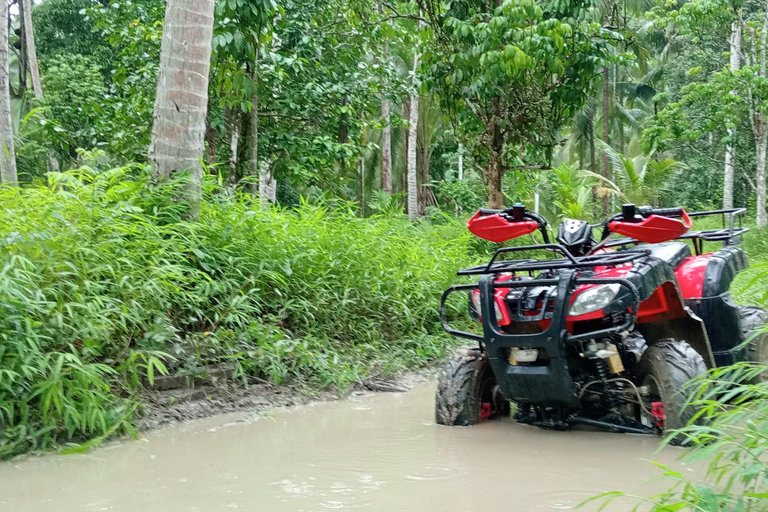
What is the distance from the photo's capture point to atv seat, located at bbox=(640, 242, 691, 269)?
14.9 ft

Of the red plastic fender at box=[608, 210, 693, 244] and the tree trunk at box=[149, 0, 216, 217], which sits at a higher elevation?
the tree trunk at box=[149, 0, 216, 217]

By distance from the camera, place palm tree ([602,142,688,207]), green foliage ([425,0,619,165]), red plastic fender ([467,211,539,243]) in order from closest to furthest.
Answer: red plastic fender ([467,211,539,243]), green foliage ([425,0,619,165]), palm tree ([602,142,688,207])

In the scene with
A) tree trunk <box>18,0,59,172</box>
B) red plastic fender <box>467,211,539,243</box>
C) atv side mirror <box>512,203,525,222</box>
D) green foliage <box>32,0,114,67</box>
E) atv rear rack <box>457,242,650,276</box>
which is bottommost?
atv rear rack <box>457,242,650,276</box>

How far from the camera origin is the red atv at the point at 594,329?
3.81 m

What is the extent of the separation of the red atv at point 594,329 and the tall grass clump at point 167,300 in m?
1.76

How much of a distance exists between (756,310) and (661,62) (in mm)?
33830

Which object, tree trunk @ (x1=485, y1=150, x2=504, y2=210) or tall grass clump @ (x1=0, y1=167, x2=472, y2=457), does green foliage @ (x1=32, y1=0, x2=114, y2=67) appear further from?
tall grass clump @ (x1=0, y1=167, x2=472, y2=457)

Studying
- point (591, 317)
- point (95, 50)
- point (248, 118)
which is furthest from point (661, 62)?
point (591, 317)

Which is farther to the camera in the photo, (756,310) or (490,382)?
(756,310)

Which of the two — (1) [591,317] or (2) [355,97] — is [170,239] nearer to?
(1) [591,317]

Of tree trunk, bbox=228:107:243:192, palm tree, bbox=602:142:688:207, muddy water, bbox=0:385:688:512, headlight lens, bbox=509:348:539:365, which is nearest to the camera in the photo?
muddy water, bbox=0:385:688:512

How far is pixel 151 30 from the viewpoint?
9711 millimetres

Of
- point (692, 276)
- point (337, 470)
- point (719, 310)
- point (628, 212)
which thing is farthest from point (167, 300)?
point (719, 310)

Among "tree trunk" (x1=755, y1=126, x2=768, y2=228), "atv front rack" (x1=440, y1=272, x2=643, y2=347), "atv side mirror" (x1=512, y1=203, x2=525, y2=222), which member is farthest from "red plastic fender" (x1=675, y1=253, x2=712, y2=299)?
"tree trunk" (x1=755, y1=126, x2=768, y2=228)
